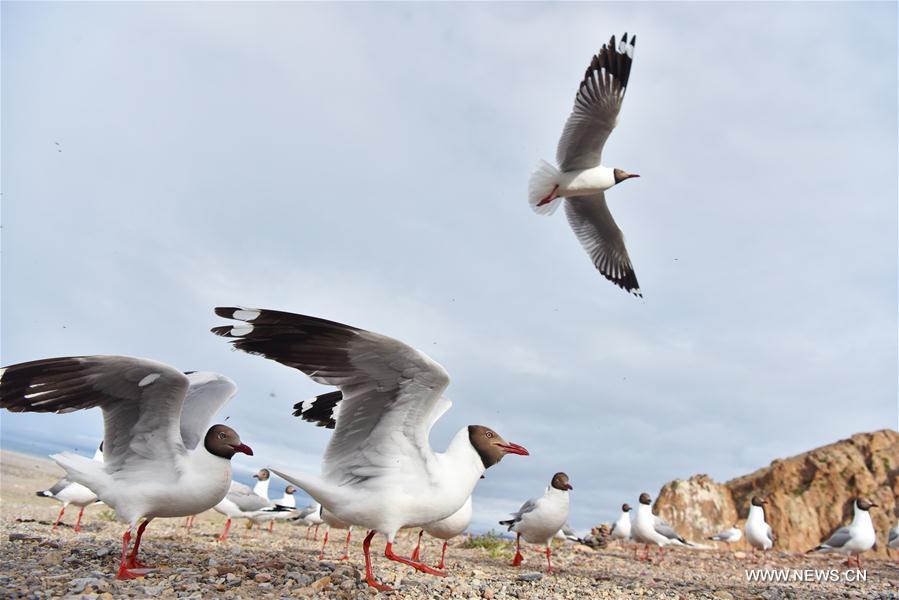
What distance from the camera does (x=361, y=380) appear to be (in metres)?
5.32

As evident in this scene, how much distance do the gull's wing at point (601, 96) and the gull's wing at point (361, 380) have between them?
7.48m

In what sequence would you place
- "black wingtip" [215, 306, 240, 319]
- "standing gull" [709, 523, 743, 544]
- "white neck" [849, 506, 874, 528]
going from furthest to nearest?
1. "standing gull" [709, 523, 743, 544]
2. "white neck" [849, 506, 874, 528]
3. "black wingtip" [215, 306, 240, 319]

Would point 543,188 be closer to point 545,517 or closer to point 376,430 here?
point 545,517

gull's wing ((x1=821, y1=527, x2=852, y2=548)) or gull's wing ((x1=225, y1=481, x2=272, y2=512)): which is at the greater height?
gull's wing ((x1=821, y1=527, x2=852, y2=548))

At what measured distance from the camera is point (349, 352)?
5.10m

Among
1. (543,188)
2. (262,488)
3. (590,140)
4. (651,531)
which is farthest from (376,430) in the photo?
(262,488)

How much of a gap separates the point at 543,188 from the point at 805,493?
12.5m

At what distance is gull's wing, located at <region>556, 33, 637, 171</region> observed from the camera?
1144 cm

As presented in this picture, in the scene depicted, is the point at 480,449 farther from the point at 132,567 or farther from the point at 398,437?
the point at 132,567

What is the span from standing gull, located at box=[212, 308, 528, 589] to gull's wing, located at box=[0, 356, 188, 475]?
4.30 feet

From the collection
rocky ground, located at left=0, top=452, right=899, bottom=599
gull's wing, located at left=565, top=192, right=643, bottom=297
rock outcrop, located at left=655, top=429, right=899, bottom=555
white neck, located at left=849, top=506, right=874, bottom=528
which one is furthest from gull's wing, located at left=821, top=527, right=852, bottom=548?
gull's wing, located at left=565, top=192, right=643, bottom=297

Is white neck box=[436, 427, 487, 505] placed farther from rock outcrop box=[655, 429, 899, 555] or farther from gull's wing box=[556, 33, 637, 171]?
rock outcrop box=[655, 429, 899, 555]

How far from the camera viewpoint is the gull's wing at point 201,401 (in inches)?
272

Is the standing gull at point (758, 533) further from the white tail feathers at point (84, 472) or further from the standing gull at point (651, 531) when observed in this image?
the white tail feathers at point (84, 472)
